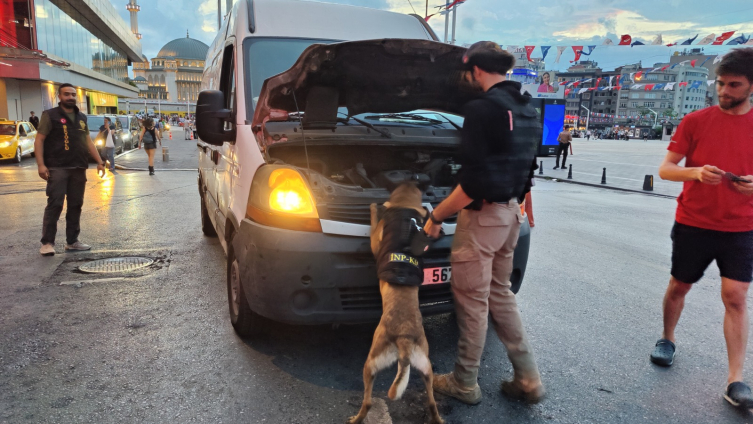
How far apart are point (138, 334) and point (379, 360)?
229cm

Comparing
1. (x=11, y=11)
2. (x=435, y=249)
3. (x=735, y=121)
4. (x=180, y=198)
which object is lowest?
(x=180, y=198)

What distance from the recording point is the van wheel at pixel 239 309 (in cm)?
357

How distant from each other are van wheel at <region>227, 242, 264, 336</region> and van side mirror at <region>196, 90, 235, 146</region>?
35.5 inches

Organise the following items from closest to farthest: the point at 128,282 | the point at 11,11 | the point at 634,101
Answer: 1. the point at 128,282
2. the point at 11,11
3. the point at 634,101

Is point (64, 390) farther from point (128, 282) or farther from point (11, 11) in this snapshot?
point (11, 11)

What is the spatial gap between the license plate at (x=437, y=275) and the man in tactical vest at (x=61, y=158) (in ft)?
16.7

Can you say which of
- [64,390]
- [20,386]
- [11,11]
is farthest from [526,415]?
[11,11]

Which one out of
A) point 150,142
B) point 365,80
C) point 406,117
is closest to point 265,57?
point 365,80

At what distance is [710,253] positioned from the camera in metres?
3.21

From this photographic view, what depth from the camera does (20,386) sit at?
303cm

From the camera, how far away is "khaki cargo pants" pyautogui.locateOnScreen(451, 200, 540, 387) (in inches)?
110

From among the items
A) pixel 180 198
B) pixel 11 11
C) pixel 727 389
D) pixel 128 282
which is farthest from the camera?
pixel 11 11

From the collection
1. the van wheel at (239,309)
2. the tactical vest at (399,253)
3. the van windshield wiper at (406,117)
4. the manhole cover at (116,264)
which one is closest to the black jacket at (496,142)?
the tactical vest at (399,253)

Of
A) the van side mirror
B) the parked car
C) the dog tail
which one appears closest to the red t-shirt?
Answer: the dog tail
